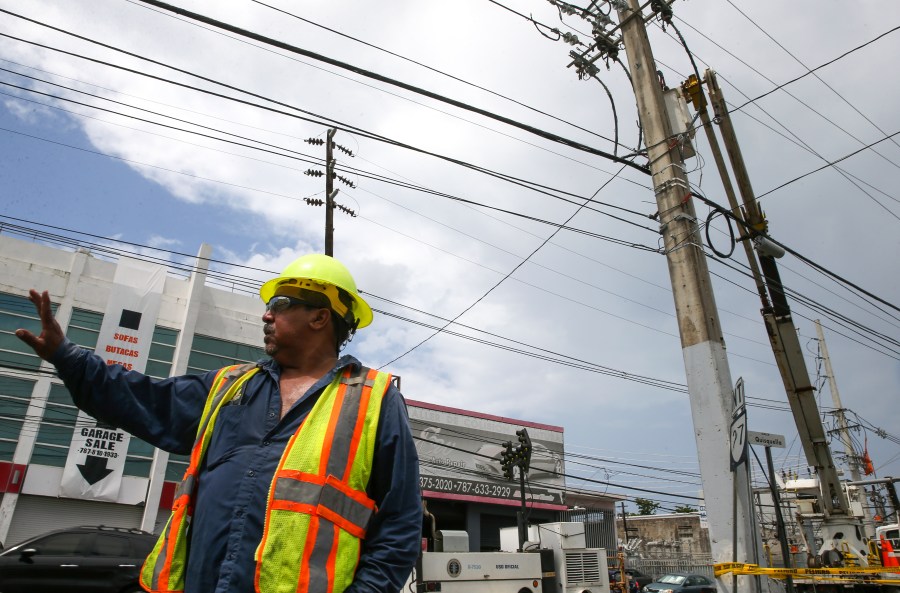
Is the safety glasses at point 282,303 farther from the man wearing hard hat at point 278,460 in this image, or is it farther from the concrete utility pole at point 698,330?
the concrete utility pole at point 698,330

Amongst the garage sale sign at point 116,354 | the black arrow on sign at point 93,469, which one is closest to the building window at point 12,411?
the garage sale sign at point 116,354

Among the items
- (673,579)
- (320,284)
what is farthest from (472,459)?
(320,284)

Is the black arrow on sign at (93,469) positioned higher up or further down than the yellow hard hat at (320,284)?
higher up

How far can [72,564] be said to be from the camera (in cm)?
841

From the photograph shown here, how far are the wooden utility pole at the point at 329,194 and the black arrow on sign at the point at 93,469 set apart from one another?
12.7 meters

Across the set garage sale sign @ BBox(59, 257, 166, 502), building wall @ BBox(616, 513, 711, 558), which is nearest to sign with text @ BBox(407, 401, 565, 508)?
building wall @ BBox(616, 513, 711, 558)

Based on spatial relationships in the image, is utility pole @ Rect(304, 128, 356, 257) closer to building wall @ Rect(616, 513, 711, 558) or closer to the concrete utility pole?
the concrete utility pole

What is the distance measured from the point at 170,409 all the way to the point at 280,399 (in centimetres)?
39

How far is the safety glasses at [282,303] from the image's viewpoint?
2422mm

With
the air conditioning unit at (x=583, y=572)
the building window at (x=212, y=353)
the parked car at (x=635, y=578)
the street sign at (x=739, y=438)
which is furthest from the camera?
the building window at (x=212, y=353)

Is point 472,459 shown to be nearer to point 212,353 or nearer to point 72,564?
point 212,353

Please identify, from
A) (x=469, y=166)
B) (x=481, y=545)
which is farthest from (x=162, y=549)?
(x=481, y=545)

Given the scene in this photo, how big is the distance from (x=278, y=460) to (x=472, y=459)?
2731cm

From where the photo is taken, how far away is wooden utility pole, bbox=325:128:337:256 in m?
13.6
